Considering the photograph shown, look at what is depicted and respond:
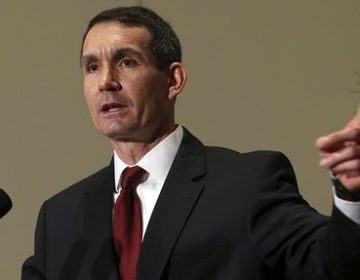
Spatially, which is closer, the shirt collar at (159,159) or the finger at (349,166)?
the finger at (349,166)

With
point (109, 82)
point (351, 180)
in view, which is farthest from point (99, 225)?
point (351, 180)

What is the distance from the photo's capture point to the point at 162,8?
2.68m

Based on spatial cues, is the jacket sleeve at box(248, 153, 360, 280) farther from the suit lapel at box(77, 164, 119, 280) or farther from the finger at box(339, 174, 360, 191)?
the suit lapel at box(77, 164, 119, 280)

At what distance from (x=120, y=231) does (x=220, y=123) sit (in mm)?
1084

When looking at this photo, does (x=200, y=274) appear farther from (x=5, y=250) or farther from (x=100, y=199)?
(x=5, y=250)

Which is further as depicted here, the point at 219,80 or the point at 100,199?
the point at 219,80

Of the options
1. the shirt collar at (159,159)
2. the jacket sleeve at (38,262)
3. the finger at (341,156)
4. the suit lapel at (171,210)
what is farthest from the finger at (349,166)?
the jacket sleeve at (38,262)

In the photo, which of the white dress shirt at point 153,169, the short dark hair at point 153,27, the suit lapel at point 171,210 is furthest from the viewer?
the short dark hair at point 153,27

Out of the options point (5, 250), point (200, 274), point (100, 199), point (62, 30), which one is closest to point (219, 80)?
point (62, 30)

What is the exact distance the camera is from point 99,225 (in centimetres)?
A: 166

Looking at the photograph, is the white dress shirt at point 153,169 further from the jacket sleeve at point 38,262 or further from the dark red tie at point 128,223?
the jacket sleeve at point 38,262

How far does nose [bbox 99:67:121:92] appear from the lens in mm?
1669

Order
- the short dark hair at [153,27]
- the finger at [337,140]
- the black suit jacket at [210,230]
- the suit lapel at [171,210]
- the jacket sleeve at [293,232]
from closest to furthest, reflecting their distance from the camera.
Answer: the finger at [337,140] → the jacket sleeve at [293,232] → the black suit jacket at [210,230] → the suit lapel at [171,210] → the short dark hair at [153,27]

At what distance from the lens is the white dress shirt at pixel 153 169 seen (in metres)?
1.65
